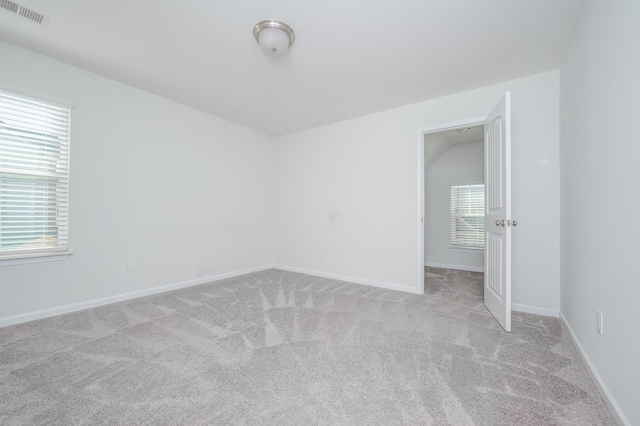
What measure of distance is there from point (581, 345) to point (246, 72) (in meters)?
3.54

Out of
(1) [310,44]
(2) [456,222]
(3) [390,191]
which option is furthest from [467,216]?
(1) [310,44]

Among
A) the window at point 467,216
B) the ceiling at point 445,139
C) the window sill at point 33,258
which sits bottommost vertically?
the window sill at point 33,258

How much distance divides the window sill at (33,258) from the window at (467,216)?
5.66 m

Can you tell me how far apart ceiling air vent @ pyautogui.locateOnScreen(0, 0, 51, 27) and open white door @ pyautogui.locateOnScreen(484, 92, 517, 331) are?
368 cm

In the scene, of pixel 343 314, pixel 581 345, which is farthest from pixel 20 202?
pixel 581 345

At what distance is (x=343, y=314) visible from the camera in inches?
101

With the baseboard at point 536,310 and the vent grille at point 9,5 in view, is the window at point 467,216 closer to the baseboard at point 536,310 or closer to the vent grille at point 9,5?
the baseboard at point 536,310

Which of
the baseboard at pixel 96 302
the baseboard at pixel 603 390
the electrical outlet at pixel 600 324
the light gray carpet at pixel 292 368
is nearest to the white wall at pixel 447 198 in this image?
the light gray carpet at pixel 292 368

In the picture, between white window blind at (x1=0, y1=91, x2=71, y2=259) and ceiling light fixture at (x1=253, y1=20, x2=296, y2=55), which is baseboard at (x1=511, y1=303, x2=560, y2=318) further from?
white window blind at (x1=0, y1=91, x2=71, y2=259)

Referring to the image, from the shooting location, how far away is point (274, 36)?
1.99 m

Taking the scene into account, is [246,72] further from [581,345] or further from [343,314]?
[581,345]

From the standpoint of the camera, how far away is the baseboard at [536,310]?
98.6 inches

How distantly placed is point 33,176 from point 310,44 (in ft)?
9.11

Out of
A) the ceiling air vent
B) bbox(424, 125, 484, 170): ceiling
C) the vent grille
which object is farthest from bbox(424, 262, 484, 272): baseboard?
the vent grille
